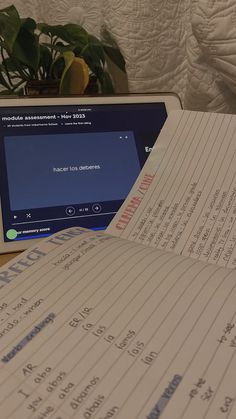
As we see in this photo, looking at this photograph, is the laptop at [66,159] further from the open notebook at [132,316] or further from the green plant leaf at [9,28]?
the green plant leaf at [9,28]

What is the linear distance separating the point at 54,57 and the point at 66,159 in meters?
0.34

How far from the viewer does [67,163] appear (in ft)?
1.61

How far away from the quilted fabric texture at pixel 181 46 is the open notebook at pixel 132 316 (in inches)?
9.2

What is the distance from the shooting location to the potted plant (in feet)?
Answer: 2.18

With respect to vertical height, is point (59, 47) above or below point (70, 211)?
above

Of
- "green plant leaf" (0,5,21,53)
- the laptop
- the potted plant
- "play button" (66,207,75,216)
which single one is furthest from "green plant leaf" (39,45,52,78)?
"play button" (66,207,75,216)

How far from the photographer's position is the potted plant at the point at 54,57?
0.66 m

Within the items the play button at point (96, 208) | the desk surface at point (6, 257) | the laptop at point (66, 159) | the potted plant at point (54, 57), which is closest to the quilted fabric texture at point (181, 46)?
the potted plant at point (54, 57)

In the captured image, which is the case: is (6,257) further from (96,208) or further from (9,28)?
(9,28)

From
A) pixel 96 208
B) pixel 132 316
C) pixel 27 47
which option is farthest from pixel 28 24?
pixel 132 316

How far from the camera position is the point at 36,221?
18.2 inches

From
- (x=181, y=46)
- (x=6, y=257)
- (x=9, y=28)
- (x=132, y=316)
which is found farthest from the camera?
(x=181, y=46)

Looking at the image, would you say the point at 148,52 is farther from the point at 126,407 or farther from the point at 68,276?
the point at 126,407

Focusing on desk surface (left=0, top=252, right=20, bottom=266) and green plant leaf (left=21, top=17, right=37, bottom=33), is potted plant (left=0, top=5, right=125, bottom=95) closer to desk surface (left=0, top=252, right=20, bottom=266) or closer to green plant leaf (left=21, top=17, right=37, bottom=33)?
green plant leaf (left=21, top=17, right=37, bottom=33)
